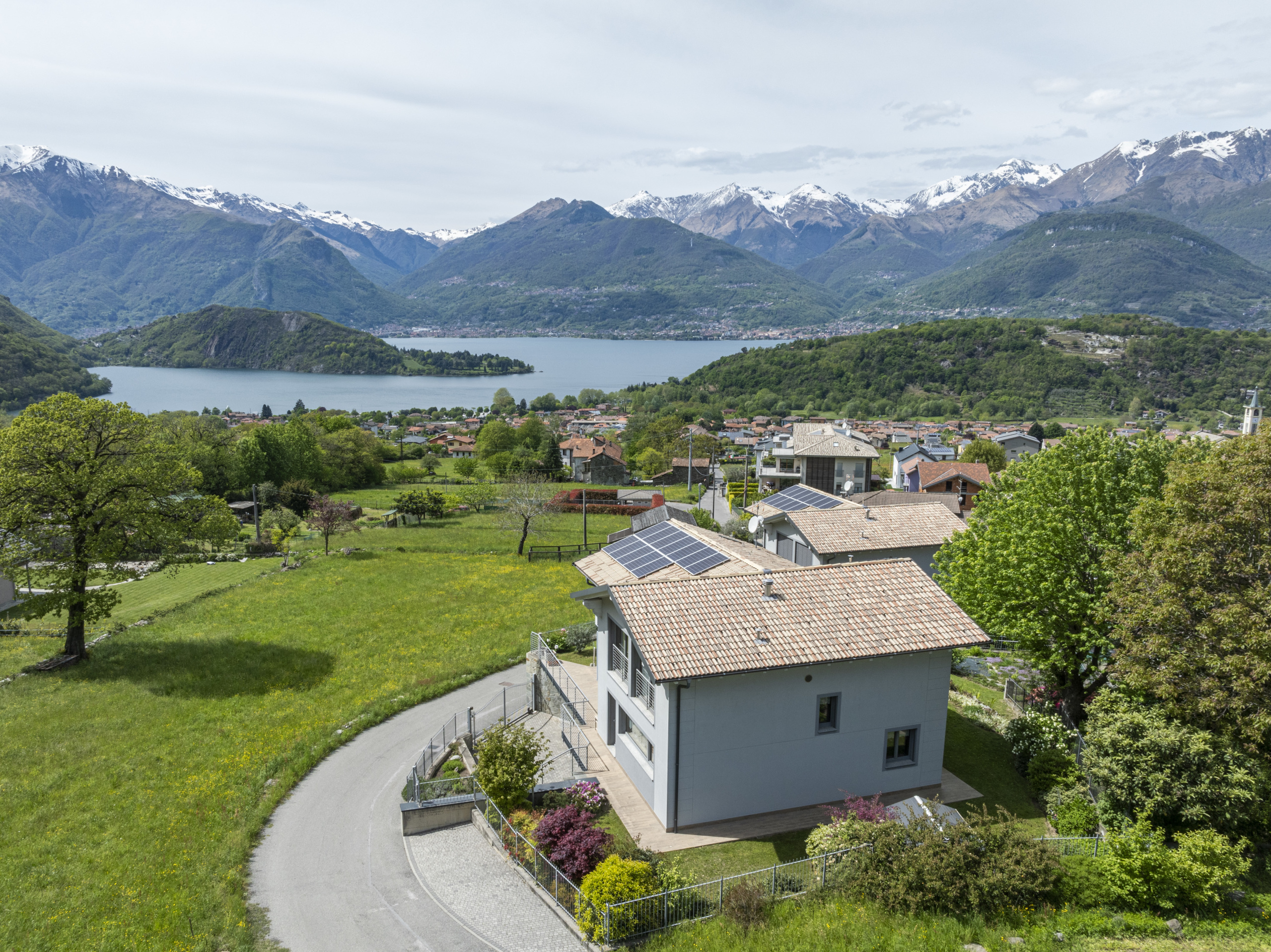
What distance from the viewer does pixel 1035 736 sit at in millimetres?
17359

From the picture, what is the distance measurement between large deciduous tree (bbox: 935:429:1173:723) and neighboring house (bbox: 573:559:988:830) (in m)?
3.67

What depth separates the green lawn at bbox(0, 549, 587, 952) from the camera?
12805 millimetres

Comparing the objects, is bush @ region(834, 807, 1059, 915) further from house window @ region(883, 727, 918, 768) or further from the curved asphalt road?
the curved asphalt road

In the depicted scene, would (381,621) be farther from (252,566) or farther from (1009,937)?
(1009,937)

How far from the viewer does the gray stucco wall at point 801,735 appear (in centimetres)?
1452

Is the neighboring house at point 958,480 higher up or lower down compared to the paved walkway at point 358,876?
higher up

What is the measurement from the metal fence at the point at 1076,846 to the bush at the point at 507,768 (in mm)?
9976

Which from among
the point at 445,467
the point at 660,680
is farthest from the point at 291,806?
the point at 445,467

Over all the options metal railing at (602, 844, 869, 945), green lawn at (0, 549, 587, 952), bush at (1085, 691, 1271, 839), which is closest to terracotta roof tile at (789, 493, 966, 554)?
green lawn at (0, 549, 587, 952)

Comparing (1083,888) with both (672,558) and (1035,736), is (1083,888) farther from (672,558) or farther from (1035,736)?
(672,558)

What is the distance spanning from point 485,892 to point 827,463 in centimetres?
5238

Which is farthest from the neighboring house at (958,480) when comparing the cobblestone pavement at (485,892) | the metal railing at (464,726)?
the cobblestone pavement at (485,892)

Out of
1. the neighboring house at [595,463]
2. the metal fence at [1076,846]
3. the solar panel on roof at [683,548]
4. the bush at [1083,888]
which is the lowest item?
the neighboring house at [595,463]

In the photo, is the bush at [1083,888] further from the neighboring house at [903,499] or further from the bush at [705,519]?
the bush at [705,519]
